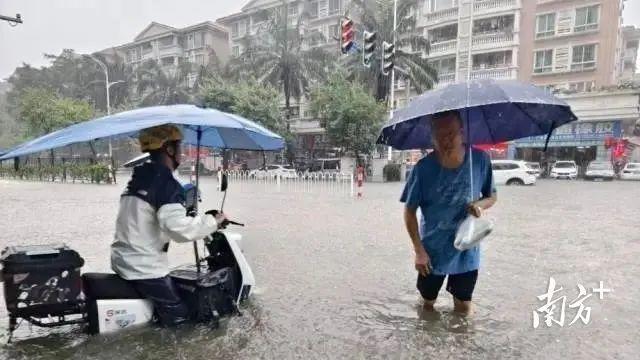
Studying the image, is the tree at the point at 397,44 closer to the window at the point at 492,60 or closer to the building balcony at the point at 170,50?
the window at the point at 492,60

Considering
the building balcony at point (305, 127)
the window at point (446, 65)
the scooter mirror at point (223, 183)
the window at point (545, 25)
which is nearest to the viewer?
the scooter mirror at point (223, 183)

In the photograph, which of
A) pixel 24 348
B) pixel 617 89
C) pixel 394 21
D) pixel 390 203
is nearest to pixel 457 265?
pixel 24 348

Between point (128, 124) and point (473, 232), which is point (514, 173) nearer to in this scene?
point (473, 232)

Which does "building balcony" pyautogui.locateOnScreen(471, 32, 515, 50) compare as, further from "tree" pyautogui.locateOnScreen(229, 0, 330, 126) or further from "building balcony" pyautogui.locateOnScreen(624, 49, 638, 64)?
"building balcony" pyautogui.locateOnScreen(624, 49, 638, 64)

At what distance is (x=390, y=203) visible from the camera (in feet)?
44.4

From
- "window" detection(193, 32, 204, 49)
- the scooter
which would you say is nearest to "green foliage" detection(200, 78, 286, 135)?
"window" detection(193, 32, 204, 49)

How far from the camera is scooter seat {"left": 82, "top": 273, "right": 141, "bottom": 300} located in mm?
3074

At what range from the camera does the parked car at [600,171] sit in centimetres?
2656

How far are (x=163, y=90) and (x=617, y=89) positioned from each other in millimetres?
37981

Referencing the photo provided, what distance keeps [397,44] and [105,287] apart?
94.7 ft

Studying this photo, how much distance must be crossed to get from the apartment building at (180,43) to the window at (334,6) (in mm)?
15368

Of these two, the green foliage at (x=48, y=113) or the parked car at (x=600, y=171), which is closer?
the parked car at (x=600, y=171)

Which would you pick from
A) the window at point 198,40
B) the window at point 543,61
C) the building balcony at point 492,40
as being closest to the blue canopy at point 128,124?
the building balcony at point 492,40

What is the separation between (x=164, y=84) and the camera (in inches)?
1764
